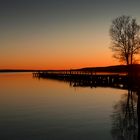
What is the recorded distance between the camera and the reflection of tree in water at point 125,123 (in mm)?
18194

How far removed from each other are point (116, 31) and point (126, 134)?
50.5 metres

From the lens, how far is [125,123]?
21.6 meters

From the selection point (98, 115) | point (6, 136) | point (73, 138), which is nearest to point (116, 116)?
point (98, 115)

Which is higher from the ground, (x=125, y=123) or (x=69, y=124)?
(x=125, y=123)

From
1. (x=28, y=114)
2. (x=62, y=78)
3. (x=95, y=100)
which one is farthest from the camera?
(x=62, y=78)

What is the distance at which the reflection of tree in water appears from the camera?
18194 mm

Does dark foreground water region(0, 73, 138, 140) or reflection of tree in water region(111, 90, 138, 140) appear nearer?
reflection of tree in water region(111, 90, 138, 140)

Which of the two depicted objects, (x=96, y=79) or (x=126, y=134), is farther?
(x=96, y=79)

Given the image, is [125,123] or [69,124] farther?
[69,124]

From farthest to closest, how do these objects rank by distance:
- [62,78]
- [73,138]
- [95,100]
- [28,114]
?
1. [62,78]
2. [95,100]
3. [28,114]
4. [73,138]

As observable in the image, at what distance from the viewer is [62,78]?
92.4 meters

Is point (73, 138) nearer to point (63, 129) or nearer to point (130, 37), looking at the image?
point (63, 129)

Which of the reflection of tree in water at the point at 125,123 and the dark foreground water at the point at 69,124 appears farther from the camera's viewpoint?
the dark foreground water at the point at 69,124

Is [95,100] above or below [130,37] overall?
below
